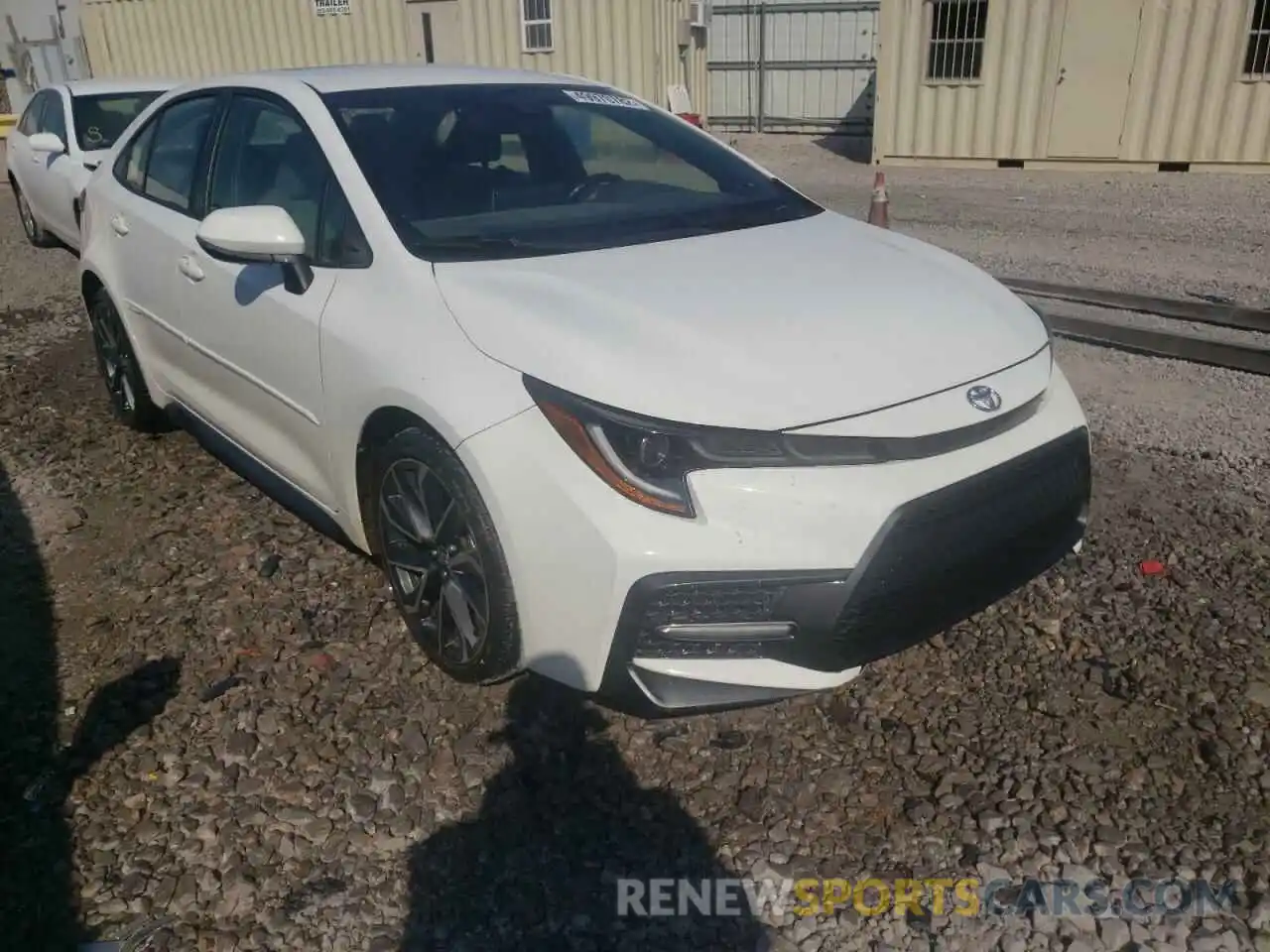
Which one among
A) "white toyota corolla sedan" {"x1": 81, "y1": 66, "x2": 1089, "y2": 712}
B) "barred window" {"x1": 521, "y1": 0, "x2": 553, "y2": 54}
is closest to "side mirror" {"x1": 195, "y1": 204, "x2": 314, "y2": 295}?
"white toyota corolla sedan" {"x1": 81, "y1": 66, "x2": 1089, "y2": 712}

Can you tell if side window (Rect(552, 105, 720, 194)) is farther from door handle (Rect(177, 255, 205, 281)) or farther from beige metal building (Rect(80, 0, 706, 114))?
beige metal building (Rect(80, 0, 706, 114))

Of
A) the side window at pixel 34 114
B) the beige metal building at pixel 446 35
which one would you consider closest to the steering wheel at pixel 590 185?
the side window at pixel 34 114

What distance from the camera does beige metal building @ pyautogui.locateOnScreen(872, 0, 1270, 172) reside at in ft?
40.8

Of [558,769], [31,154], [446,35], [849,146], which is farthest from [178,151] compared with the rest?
[446,35]

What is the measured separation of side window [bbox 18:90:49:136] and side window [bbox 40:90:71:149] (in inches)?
5.4

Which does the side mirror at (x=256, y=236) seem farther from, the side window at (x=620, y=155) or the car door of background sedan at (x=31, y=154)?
the car door of background sedan at (x=31, y=154)

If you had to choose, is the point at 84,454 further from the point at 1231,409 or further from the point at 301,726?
the point at 1231,409

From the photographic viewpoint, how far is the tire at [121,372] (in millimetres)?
4461

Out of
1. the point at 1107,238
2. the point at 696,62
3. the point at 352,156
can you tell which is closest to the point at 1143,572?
the point at 352,156

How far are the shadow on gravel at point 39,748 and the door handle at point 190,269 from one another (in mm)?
1163

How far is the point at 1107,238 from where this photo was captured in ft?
29.5

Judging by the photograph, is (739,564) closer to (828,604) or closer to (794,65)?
(828,604)

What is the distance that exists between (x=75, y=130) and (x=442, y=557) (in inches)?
289

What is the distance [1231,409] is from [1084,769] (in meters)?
2.94
